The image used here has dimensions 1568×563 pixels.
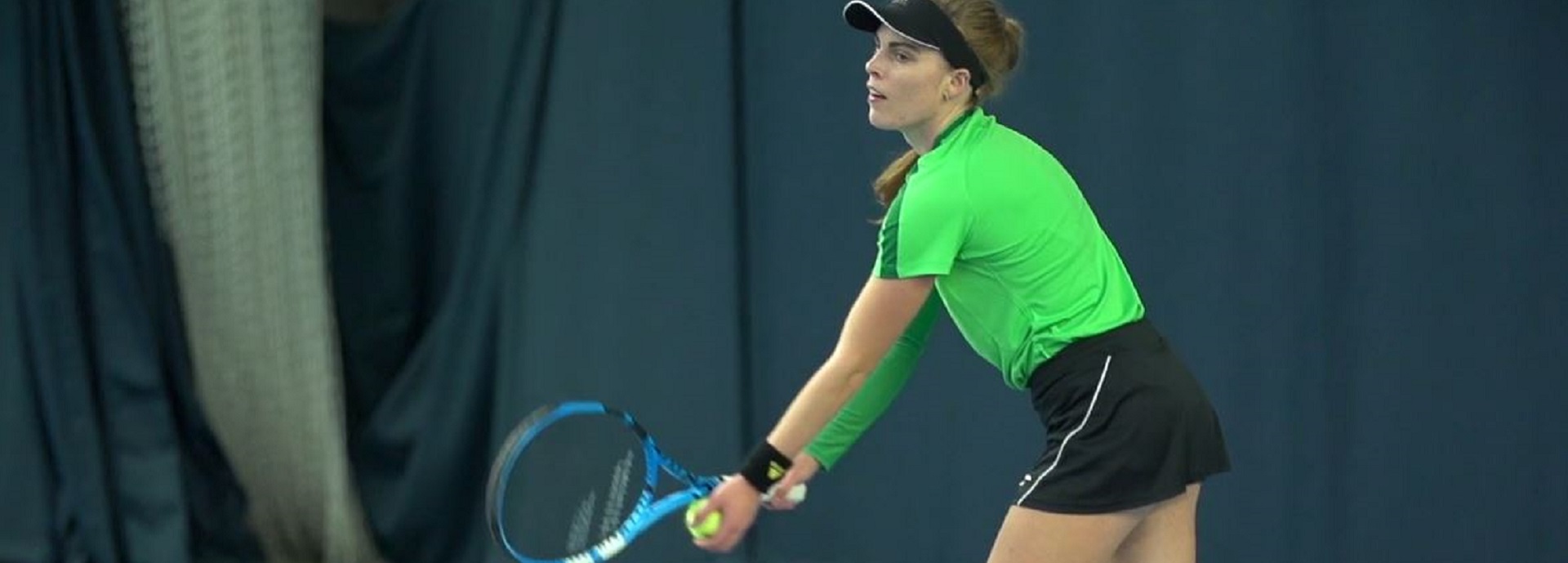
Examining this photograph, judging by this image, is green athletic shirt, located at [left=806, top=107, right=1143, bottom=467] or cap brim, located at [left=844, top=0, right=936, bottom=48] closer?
green athletic shirt, located at [left=806, top=107, right=1143, bottom=467]

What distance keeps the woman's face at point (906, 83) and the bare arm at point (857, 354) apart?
0.28m

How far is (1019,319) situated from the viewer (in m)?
3.08

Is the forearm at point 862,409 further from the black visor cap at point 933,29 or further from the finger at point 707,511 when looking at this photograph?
the black visor cap at point 933,29

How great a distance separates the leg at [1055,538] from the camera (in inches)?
120

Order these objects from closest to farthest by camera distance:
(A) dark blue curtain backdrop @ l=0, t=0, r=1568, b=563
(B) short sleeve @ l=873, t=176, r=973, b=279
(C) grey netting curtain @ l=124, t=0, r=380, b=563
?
1. (B) short sleeve @ l=873, t=176, r=973, b=279
2. (A) dark blue curtain backdrop @ l=0, t=0, r=1568, b=563
3. (C) grey netting curtain @ l=124, t=0, r=380, b=563

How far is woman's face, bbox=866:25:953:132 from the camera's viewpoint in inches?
124

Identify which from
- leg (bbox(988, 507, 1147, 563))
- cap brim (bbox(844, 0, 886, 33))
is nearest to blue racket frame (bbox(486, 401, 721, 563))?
leg (bbox(988, 507, 1147, 563))

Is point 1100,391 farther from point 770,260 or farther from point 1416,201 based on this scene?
point 770,260

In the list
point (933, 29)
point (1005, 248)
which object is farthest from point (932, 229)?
point (933, 29)

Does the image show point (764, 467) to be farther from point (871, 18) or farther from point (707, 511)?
point (871, 18)

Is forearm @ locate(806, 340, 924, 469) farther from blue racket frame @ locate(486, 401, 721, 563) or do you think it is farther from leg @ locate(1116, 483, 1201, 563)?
leg @ locate(1116, 483, 1201, 563)

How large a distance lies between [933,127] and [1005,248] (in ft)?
0.84

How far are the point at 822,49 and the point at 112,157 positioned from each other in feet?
5.94

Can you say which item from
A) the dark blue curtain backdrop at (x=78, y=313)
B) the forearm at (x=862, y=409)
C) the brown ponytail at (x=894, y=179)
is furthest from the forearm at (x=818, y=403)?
the dark blue curtain backdrop at (x=78, y=313)
